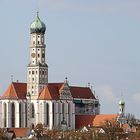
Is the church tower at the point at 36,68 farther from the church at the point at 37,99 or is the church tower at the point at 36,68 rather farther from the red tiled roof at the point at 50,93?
the red tiled roof at the point at 50,93

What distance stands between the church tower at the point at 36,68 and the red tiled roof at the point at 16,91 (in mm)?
903

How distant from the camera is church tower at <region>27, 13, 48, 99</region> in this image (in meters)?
139

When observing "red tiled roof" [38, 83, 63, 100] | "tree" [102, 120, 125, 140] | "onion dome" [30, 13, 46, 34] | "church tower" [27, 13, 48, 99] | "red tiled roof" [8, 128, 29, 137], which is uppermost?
"onion dome" [30, 13, 46, 34]

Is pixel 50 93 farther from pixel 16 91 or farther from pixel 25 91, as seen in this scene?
pixel 16 91

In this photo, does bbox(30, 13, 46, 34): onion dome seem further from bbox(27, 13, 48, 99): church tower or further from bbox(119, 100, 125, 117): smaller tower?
bbox(119, 100, 125, 117): smaller tower

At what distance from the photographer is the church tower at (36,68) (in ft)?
455

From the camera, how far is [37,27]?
141750 millimetres

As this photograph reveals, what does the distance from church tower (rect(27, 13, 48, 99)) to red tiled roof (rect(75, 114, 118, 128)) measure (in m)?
10.0

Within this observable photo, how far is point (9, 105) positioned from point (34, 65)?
7.04 meters

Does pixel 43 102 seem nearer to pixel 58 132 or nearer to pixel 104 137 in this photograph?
pixel 58 132

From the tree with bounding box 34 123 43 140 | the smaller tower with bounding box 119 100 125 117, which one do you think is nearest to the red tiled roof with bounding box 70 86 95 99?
the smaller tower with bounding box 119 100 125 117

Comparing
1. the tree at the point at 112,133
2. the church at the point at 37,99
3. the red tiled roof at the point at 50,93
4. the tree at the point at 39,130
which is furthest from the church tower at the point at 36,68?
the tree at the point at 112,133

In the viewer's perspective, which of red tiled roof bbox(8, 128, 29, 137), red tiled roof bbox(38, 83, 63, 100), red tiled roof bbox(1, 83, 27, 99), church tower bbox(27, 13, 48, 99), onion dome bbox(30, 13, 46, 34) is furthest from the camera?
onion dome bbox(30, 13, 46, 34)

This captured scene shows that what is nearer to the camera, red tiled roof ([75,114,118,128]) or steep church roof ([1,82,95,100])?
steep church roof ([1,82,95,100])
